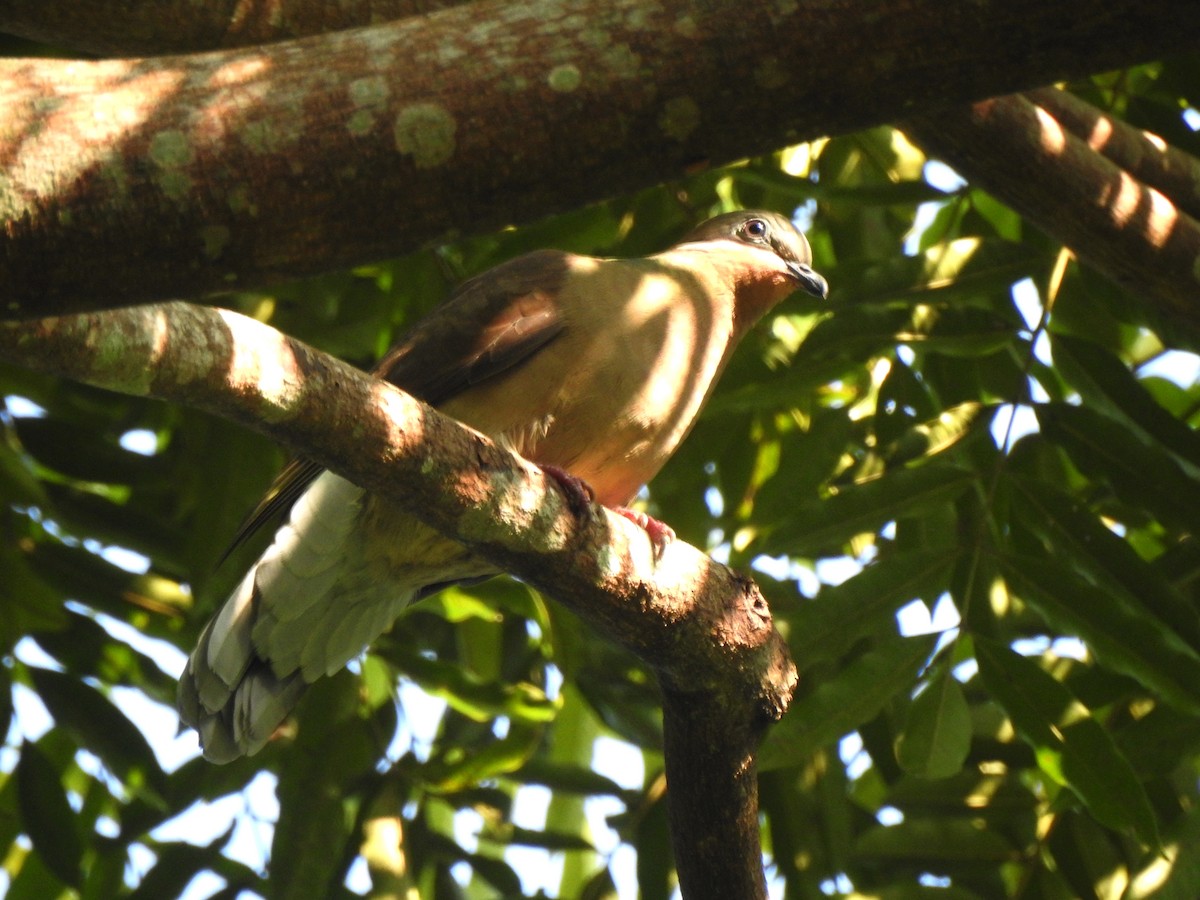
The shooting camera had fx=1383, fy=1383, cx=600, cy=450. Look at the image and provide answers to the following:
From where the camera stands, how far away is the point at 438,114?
2.04 m

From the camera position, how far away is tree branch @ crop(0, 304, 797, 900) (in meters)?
2.03

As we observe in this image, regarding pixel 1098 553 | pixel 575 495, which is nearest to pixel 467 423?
pixel 575 495

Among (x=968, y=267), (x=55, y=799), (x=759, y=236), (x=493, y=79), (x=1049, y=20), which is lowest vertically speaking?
(x=55, y=799)

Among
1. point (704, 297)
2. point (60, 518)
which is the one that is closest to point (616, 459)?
point (704, 297)

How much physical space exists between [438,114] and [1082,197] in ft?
7.05

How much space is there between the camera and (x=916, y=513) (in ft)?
11.8

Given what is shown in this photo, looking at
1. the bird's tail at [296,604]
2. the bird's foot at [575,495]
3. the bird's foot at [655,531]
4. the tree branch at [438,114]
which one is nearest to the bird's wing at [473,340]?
the bird's tail at [296,604]

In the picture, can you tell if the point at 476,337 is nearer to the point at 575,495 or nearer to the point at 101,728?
the point at 575,495

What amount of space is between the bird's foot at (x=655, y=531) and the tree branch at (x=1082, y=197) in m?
1.24

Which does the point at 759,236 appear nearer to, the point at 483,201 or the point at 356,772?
the point at 356,772

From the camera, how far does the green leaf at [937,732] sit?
3.29 meters

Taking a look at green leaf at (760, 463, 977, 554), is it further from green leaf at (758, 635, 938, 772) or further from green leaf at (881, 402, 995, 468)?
green leaf at (758, 635, 938, 772)

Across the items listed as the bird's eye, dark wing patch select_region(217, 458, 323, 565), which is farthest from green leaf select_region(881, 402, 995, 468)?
dark wing patch select_region(217, 458, 323, 565)

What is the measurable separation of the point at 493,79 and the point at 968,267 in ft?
6.76
